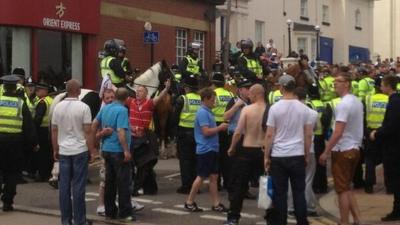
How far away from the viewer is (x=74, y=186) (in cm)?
1026

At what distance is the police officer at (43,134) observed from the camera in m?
14.8

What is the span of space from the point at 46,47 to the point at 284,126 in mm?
12670

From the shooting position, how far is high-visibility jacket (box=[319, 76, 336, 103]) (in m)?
14.8

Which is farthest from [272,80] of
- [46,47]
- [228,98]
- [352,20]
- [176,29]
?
[352,20]

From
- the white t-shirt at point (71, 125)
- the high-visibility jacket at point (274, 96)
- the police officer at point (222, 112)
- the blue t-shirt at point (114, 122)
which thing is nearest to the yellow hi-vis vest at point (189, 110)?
the police officer at point (222, 112)

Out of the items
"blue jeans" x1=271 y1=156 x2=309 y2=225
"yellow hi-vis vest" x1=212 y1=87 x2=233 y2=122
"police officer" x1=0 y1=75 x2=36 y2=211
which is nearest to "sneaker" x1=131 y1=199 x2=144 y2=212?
"police officer" x1=0 y1=75 x2=36 y2=211

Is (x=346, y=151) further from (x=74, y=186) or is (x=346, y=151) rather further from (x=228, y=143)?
(x=228, y=143)

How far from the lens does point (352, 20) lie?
4812 centimetres

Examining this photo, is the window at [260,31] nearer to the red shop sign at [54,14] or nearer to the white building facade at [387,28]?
the red shop sign at [54,14]

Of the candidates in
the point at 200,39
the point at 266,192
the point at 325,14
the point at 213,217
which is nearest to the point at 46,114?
the point at 213,217

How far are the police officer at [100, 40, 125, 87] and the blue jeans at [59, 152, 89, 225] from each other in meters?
4.87

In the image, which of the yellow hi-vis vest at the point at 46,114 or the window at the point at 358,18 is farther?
the window at the point at 358,18

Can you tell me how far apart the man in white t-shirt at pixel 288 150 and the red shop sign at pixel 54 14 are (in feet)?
37.7

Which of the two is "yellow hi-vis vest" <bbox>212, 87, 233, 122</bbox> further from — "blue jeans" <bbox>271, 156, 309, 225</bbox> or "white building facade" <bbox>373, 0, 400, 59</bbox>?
"white building facade" <bbox>373, 0, 400, 59</bbox>
